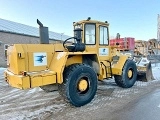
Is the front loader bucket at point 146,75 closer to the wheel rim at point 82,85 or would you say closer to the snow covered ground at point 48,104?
the snow covered ground at point 48,104

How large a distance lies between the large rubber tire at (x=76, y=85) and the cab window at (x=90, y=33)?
1434 mm

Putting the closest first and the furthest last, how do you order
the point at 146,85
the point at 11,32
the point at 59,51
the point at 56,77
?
1. the point at 56,77
2. the point at 59,51
3. the point at 146,85
4. the point at 11,32

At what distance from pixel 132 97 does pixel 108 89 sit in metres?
1.30

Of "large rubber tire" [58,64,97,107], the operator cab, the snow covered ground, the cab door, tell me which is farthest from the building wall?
"large rubber tire" [58,64,97,107]

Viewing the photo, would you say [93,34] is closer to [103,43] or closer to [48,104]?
[103,43]

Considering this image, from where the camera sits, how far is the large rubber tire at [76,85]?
543 centimetres

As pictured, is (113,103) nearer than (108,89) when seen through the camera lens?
Yes

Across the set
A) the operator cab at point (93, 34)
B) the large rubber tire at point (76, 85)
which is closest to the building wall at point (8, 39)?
the operator cab at point (93, 34)

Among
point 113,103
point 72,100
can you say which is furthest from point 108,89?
Result: point 72,100

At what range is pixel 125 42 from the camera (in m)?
11.7

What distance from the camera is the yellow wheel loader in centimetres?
508

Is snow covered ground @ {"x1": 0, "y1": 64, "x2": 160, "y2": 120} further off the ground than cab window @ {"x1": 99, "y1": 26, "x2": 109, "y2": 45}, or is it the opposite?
cab window @ {"x1": 99, "y1": 26, "x2": 109, "y2": 45}

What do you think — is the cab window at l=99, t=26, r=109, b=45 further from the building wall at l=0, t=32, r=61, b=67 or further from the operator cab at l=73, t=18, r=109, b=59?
the building wall at l=0, t=32, r=61, b=67

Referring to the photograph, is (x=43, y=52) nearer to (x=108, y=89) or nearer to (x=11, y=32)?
(x=108, y=89)
